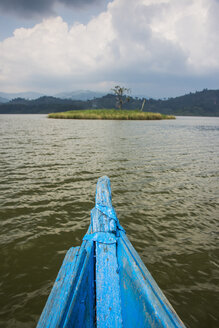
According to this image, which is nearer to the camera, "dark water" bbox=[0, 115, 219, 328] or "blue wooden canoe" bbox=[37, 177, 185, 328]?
"blue wooden canoe" bbox=[37, 177, 185, 328]

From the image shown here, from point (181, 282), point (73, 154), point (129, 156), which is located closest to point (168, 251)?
point (181, 282)

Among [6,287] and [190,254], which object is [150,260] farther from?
[6,287]

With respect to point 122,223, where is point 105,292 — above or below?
above

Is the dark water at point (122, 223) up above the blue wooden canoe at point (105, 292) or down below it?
below

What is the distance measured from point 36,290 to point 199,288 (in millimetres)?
2386

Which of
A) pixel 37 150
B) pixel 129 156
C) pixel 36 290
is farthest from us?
pixel 37 150

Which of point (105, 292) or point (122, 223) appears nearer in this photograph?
point (105, 292)

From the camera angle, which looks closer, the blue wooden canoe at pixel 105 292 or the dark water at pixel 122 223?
the blue wooden canoe at pixel 105 292

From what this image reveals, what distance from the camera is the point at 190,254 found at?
330 cm

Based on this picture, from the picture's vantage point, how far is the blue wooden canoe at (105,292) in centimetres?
124

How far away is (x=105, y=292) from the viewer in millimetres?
1645

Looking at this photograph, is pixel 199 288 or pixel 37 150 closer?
pixel 199 288

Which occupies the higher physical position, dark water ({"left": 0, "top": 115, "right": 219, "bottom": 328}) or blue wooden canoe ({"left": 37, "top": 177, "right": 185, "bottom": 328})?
blue wooden canoe ({"left": 37, "top": 177, "right": 185, "bottom": 328})

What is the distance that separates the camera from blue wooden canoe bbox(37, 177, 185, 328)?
1244 mm
